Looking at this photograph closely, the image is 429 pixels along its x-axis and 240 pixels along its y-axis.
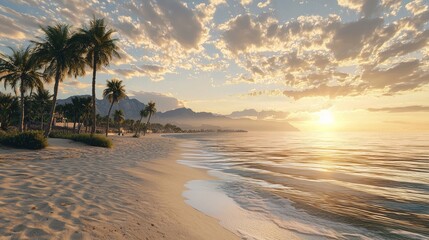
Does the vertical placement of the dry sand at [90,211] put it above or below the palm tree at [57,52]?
below

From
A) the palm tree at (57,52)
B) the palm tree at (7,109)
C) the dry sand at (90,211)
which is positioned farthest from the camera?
the palm tree at (7,109)

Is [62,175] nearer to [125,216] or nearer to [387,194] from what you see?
[125,216]

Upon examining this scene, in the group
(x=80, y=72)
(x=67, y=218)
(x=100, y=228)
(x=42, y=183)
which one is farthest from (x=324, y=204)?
(x=80, y=72)

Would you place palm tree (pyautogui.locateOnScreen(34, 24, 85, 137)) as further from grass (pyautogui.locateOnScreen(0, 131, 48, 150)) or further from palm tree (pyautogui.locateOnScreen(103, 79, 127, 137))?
palm tree (pyautogui.locateOnScreen(103, 79, 127, 137))

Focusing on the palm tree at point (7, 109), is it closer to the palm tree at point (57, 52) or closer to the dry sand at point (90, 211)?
the palm tree at point (57, 52)

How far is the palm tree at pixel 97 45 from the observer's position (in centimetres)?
2961

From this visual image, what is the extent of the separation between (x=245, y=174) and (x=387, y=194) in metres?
7.64

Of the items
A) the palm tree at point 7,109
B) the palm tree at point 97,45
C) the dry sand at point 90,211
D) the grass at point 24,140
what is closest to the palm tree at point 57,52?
the palm tree at point 97,45

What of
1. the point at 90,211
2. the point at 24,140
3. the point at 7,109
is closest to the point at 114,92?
the point at 7,109

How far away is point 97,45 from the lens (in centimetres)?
3056

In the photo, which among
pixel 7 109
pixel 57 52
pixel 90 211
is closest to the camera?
pixel 90 211

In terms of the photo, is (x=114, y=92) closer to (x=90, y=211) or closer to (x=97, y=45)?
(x=97, y=45)

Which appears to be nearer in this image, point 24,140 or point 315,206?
point 315,206

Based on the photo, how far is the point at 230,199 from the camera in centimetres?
933
